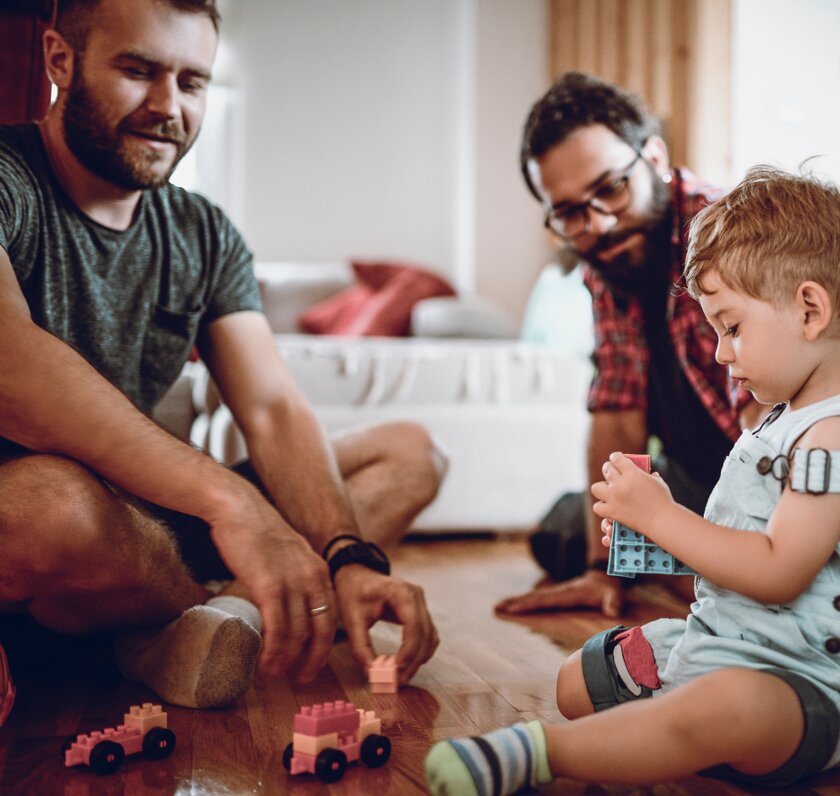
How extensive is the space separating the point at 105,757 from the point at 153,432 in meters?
0.33

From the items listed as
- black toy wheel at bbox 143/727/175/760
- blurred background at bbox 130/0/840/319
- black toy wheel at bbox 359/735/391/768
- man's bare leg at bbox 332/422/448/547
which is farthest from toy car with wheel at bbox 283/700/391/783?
blurred background at bbox 130/0/840/319

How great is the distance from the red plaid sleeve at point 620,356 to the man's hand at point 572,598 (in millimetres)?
330

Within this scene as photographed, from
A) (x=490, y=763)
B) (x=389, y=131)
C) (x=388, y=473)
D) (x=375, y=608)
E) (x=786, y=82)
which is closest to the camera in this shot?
(x=490, y=763)

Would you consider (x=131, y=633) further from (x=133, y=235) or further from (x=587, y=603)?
(x=587, y=603)

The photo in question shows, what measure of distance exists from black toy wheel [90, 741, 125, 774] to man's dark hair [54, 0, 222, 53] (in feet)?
3.01

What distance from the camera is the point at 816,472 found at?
809mm

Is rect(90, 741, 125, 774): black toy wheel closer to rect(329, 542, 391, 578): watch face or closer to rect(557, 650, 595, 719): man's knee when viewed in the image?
rect(329, 542, 391, 578): watch face

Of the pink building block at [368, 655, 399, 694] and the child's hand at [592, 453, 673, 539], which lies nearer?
the child's hand at [592, 453, 673, 539]

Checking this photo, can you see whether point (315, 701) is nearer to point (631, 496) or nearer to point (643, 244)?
point (631, 496)

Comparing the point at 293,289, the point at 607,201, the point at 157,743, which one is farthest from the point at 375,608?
the point at 293,289

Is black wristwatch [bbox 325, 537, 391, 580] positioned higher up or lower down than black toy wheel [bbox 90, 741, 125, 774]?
higher up

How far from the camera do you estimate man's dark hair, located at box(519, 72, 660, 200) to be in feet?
5.32

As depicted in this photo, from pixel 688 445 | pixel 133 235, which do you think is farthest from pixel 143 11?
pixel 688 445

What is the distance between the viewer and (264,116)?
4527mm
